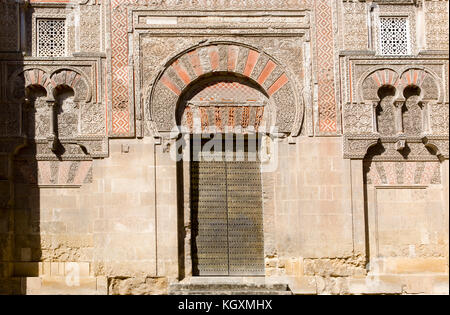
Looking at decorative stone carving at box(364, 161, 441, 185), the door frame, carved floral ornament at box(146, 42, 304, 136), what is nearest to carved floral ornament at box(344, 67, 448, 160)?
decorative stone carving at box(364, 161, 441, 185)

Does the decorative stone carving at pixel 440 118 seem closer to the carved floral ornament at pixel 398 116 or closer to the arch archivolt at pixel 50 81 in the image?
the carved floral ornament at pixel 398 116

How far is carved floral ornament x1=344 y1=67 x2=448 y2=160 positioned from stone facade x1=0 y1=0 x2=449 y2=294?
2cm

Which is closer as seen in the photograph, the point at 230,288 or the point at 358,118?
the point at 230,288

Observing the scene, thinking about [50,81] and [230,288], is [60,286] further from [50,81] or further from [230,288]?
[50,81]

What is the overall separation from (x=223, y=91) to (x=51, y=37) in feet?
8.53

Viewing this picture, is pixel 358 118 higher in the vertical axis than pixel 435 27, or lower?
lower

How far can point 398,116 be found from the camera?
33.4ft

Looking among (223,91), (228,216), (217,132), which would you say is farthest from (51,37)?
(228,216)

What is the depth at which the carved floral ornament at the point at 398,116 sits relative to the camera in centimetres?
1009

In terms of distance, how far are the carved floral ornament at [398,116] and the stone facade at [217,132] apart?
20 mm

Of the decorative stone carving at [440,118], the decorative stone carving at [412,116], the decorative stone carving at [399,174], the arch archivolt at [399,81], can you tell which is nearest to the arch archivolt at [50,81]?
the arch archivolt at [399,81]
